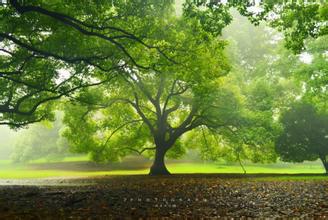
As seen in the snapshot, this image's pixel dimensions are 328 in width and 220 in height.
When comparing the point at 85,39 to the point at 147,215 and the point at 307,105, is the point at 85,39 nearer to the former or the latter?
the point at 147,215

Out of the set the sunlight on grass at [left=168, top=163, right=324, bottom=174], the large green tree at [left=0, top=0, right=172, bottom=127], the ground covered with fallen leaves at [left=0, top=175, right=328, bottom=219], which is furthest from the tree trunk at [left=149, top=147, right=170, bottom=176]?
the ground covered with fallen leaves at [left=0, top=175, right=328, bottom=219]

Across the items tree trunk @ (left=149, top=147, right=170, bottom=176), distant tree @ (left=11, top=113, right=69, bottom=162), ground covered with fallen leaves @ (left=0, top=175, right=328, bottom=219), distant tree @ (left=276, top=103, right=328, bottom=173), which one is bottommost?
ground covered with fallen leaves @ (left=0, top=175, right=328, bottom=219)

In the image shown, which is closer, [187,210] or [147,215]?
[147,215]

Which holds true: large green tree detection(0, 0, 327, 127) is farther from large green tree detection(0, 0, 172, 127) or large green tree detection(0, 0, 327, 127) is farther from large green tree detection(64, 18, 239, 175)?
large green tree detection(64, 18, 239, 175)

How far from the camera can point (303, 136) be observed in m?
37.8

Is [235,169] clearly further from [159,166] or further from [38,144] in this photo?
[38,144]

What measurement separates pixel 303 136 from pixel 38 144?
70.6m

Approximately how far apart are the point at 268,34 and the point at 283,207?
2357 inches

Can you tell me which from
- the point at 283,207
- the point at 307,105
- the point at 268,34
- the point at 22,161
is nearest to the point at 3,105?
the point at 283,207

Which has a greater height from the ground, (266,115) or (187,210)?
(266,115)

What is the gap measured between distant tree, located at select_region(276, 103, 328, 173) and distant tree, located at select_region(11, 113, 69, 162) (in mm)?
61285

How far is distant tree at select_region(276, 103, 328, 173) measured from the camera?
37312mm

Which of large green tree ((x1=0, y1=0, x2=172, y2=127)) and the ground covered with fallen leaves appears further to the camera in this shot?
large green tree ((x1=0, y1=0, x2=172, y2=127))

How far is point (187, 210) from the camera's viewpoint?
12133mm
